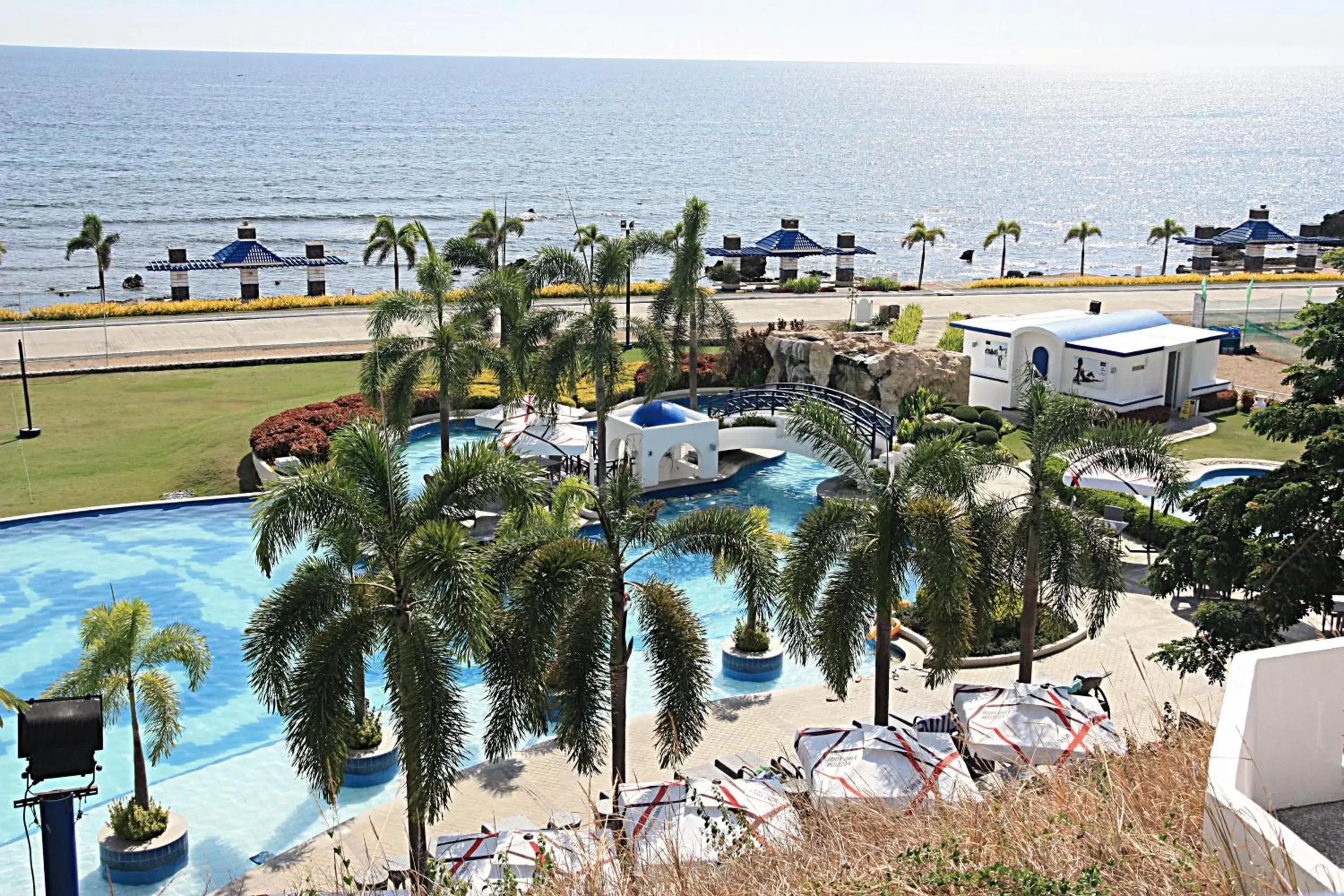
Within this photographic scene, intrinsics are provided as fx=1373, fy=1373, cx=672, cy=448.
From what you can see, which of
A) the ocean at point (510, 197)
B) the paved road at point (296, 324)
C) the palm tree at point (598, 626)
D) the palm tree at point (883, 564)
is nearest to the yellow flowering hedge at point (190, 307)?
the paved road at point (296, 324)

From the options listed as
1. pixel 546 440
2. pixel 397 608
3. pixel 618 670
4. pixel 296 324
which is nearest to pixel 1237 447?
pixel 546 440

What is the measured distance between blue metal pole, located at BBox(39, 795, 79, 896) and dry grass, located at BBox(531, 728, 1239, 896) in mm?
3362

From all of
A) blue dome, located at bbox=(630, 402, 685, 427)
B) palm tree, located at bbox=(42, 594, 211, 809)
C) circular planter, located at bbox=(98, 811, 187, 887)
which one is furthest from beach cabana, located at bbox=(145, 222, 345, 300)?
circular planter, located at bbox=(98, 811, 187, 887)

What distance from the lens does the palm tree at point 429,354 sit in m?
29.3

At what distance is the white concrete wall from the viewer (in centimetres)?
847

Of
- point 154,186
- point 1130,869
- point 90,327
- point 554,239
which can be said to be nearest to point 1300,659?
point 1130,869

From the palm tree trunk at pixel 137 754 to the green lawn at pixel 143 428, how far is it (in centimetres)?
1467

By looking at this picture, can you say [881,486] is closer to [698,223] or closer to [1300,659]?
A: [1300,659]

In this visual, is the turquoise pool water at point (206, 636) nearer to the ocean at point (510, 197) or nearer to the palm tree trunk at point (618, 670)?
the palm tree trunk at point (618, 670)

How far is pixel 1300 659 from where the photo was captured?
9.54 m

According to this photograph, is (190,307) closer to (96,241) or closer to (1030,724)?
(96,241)

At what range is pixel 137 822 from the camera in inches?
685

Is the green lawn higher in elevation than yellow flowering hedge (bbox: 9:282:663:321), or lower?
lower

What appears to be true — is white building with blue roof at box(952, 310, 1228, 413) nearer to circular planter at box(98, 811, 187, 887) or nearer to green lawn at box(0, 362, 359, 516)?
green lawn at box(0, 362, 359, 516)
